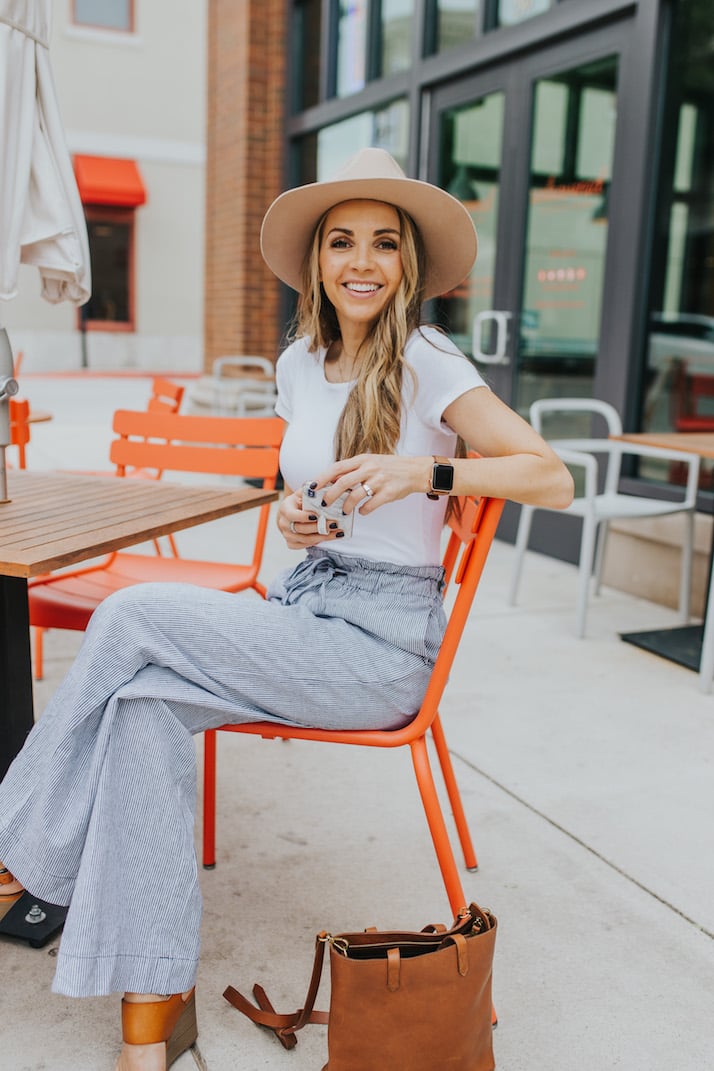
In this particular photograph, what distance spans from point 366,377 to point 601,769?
1.54 m

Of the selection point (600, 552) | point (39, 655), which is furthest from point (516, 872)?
point (600, 552)

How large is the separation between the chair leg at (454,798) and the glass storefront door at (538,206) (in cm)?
347

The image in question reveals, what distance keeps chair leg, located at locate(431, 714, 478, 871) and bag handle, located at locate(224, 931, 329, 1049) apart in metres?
0.59

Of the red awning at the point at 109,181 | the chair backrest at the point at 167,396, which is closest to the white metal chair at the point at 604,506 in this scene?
the chair backrest at the point at 167,396

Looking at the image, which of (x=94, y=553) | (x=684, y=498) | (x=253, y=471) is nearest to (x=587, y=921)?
(x=94, y=553)

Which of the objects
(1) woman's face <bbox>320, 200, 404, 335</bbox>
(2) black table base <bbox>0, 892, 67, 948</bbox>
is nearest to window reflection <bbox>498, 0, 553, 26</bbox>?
(1) woman's face <bbox>320, 200, 404, 335</bbox>

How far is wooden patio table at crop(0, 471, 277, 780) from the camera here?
169cm

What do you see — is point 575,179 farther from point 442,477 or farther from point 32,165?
point 442,477

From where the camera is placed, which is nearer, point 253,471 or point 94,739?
point 94,739

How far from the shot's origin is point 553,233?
18.0 ft

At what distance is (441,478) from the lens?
169 cm

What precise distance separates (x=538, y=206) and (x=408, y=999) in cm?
495

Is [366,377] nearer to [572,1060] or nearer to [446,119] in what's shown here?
[572,1060]

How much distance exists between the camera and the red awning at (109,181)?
16594 mm
